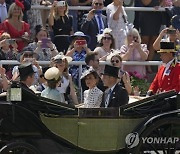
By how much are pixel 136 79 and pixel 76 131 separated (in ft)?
12.6

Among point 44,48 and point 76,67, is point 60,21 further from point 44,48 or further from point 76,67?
point 76,67

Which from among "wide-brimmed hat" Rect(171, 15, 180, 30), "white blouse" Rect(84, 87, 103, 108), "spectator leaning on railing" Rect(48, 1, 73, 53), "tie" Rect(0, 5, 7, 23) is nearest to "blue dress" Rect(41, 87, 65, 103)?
"white blouse" Rect(84, 87, 103, 108)

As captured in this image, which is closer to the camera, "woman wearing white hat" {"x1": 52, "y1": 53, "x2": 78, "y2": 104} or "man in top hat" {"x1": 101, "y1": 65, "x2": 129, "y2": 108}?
"man in top hat" {"x1": 101, "y1": 65, "x2": 129, "y2": 108}

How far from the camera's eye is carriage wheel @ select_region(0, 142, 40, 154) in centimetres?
886

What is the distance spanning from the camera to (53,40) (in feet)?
45.2

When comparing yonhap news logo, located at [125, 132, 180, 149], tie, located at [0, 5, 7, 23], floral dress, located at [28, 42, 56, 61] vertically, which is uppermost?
tie, located at [0, 5, 7, 23]

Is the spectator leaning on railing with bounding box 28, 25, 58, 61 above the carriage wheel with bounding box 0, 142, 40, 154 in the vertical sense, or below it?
above

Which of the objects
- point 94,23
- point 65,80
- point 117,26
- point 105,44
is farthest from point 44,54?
point 117,26

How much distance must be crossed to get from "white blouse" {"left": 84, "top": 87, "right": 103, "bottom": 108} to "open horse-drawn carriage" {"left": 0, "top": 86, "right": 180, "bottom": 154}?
84 cm

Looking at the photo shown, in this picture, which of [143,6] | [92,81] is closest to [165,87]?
[92,81]

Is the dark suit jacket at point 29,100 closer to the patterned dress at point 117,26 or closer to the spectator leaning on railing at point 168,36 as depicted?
the spectator leaning on railing at point 168,36

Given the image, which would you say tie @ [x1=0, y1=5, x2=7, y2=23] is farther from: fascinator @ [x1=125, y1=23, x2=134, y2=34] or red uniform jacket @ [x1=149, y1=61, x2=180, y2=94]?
red uniform jacket @ [x1=149, y1=61, x2=180, y2=94]

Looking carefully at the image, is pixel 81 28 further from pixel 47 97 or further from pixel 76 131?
pixel 76 131

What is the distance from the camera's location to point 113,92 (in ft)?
31.3
